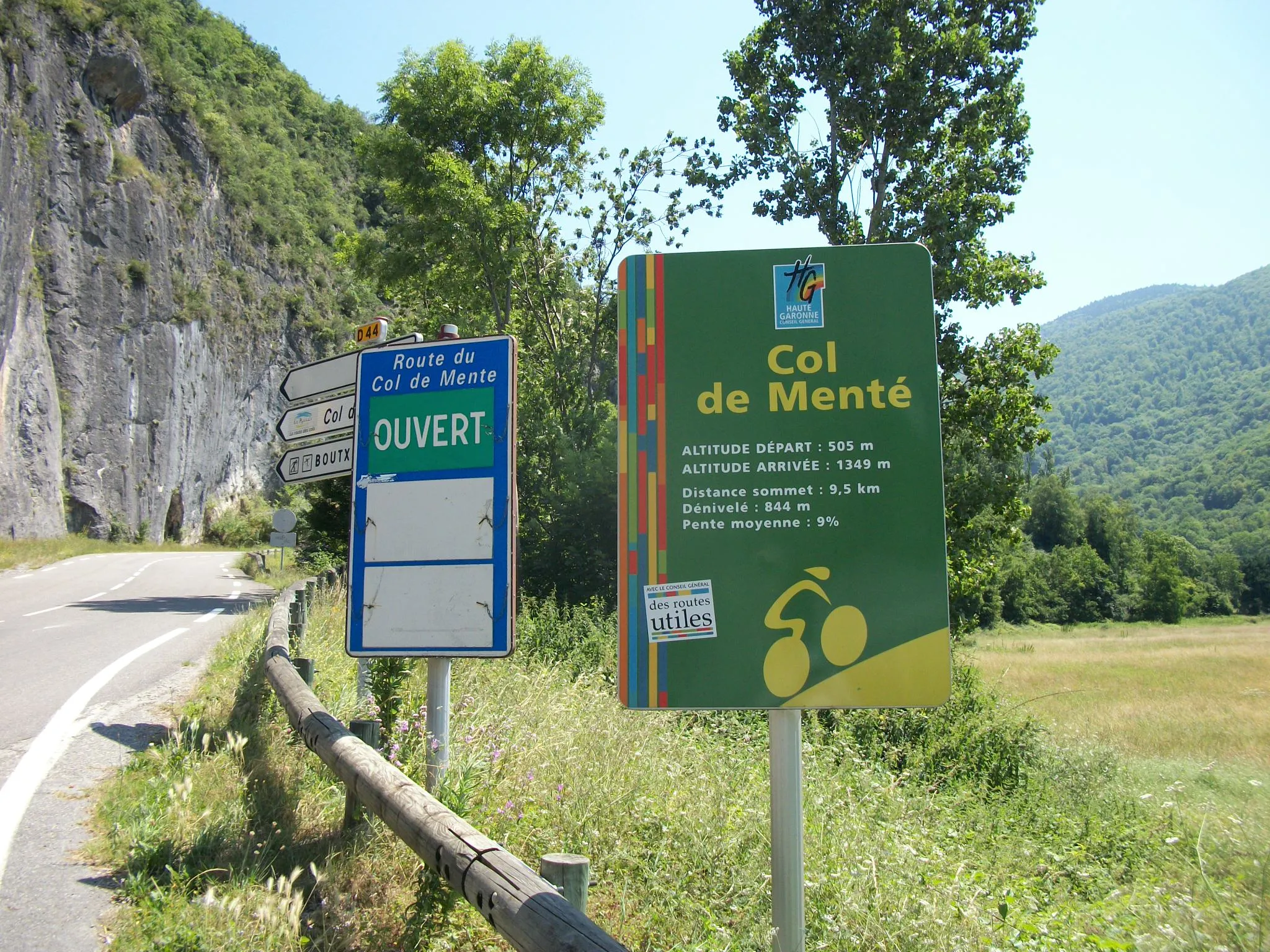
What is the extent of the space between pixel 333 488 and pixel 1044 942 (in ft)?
59.8

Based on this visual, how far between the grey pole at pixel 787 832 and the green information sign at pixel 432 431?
206 cm

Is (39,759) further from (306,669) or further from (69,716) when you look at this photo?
(306,669)

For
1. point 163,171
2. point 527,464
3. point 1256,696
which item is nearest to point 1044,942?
point 527,464

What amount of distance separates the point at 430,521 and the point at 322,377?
2237 mm

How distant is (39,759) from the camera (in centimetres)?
586

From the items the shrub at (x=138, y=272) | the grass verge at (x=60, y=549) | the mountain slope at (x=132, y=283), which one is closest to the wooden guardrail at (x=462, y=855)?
the grass verge at (x=60, y=549)

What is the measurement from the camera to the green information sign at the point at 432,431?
450 centimetres

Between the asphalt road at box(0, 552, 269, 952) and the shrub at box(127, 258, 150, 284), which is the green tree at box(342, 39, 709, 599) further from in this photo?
the shrub at box(127, 258, 150, 284)

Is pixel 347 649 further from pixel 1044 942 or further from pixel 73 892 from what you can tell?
pixel 1044 942

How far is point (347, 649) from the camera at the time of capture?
4633 mm

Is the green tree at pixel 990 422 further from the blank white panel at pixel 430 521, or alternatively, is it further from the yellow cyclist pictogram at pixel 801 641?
the yellow cyclist pictogram at pixel 801 641

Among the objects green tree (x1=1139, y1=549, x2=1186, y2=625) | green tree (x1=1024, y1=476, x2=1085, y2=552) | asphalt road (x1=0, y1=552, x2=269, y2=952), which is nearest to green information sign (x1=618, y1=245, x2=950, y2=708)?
asphalt road (x1=0, y1=552, x2=269, y2=952)

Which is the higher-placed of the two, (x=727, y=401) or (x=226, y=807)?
(x=727, y=401)

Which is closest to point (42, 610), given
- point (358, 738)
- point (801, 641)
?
point (358, 738)
